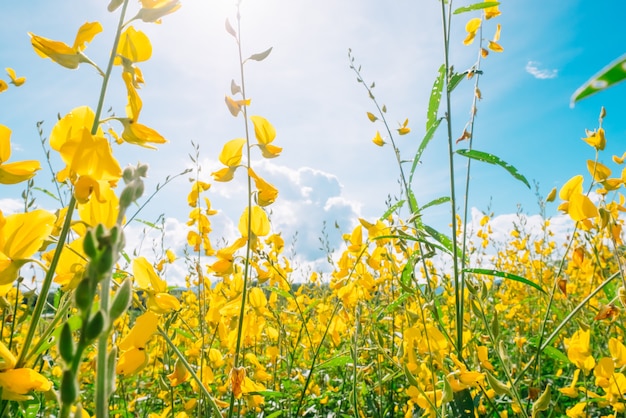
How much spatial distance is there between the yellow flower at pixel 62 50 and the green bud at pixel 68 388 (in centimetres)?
72

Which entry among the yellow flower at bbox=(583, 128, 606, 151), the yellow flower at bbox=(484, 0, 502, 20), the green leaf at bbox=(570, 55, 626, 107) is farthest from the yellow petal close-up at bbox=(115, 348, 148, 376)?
the yellow flower at bbox=(484, 0, 502, 20)

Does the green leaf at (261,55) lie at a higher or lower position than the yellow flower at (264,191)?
higher

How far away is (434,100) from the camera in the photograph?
5.62 ft

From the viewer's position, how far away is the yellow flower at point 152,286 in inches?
40.0

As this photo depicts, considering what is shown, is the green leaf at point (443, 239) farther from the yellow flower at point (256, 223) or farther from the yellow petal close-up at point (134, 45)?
the yellow petal close-up at point (134, 45)

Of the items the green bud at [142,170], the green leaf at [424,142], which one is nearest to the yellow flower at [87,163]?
the green bud at [142,170]

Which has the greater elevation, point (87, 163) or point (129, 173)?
point (87, 163)

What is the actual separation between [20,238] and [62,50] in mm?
389

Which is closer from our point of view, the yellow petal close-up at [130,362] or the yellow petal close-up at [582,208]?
the yellow petal close-up at [130,362]

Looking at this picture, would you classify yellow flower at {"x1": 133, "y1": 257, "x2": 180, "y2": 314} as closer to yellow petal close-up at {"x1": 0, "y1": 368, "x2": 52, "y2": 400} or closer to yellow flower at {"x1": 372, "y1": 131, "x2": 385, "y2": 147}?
yellow petal close-up at {"x1": 0, "y1": 368, "x2": 52, "y2": 400}

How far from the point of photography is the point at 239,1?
1.52 m

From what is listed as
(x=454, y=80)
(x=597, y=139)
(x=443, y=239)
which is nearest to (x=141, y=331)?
(x=443, y=239)

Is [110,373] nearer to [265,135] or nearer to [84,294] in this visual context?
[84,294]

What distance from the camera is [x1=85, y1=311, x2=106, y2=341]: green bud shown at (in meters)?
0.39
